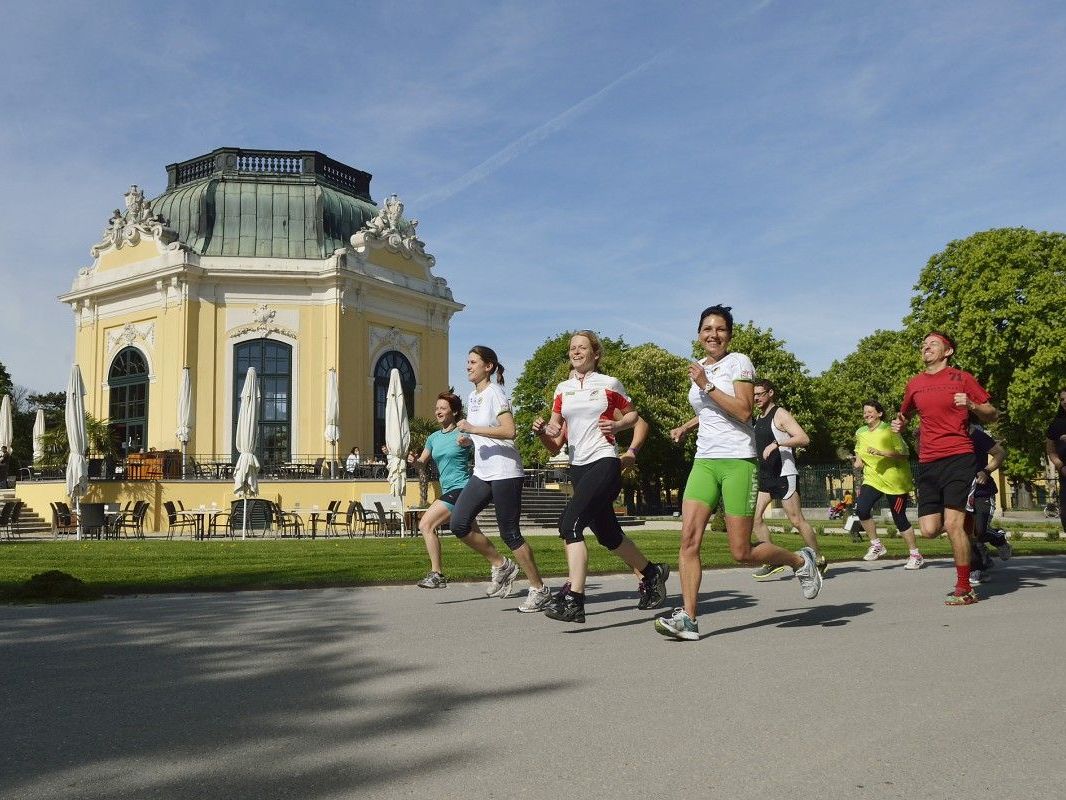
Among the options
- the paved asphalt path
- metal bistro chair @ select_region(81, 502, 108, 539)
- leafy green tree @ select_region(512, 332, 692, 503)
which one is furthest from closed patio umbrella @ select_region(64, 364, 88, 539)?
leafy green tree @ select_region(512, 332, 692, 503)

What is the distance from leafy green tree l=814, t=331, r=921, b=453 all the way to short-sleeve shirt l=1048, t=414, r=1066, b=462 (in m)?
41.1

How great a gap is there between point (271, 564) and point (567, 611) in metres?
6.50

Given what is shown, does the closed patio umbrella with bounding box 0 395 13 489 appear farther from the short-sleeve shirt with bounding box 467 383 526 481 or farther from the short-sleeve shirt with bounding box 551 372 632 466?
the short-sleeve shirt with bounding box 551 372 632 466

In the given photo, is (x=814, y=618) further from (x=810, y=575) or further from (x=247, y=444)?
(x=247, y=444)

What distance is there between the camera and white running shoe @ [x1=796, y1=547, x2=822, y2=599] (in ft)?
20.9

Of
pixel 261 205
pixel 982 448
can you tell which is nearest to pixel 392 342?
pixel 261 205

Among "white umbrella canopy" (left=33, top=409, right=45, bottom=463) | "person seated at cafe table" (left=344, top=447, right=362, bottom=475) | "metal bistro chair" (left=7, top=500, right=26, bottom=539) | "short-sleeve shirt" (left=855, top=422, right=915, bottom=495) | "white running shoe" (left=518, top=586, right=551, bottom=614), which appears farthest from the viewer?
"person seated at cafe table" (left=344, top=447, right=362, bottom=475)

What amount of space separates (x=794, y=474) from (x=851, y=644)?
4.37 m

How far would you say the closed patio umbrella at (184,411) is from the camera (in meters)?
34.2

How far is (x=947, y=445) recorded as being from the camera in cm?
726

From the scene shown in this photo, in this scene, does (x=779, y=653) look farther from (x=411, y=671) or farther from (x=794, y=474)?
(x=794, y=474)

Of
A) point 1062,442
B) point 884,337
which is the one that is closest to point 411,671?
Answer: point 1062,442

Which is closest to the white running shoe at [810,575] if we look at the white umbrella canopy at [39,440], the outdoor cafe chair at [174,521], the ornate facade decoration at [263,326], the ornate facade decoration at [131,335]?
the outdoor cafe chair at [174,521]

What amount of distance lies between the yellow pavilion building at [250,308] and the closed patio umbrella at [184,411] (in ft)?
2.78
